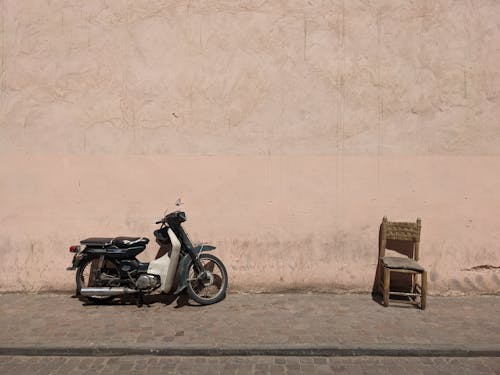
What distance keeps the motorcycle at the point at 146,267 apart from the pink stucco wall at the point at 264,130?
404mm

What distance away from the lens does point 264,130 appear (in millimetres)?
5570

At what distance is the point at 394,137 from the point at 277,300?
2741 millimetres

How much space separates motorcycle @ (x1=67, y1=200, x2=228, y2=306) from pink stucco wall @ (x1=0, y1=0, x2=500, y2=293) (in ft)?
1.33

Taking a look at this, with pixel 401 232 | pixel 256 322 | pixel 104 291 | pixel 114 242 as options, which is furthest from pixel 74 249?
pixel 401 232

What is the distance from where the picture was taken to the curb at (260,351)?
12.7ft

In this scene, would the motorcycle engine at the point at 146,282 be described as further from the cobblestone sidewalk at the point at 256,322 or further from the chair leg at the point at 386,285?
the chair leg at the point at 386,285

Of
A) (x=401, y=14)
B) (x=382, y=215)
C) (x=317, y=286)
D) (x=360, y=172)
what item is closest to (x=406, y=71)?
(x=401, y=14)

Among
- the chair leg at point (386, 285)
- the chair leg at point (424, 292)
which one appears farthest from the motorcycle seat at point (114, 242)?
the chair leg at point (424, 292)

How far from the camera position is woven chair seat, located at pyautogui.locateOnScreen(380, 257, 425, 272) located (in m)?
4.91

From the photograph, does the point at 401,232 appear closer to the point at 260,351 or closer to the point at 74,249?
the point at 260,351

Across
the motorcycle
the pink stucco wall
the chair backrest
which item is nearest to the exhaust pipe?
the motorcycle

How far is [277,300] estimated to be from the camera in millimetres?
5312

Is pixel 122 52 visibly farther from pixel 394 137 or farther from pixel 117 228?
pixel 394 137

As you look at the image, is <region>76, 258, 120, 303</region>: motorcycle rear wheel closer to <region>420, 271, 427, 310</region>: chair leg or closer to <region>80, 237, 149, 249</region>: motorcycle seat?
<region>80, 237, 149, 249</region>: motorcycle seat
